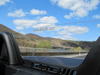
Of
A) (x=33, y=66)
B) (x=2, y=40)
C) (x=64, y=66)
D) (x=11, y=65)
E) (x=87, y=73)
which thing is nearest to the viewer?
(x=87, y=73)

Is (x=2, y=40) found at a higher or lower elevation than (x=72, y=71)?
higher

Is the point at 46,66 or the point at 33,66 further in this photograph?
the point at 33,66

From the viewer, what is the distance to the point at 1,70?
398cm

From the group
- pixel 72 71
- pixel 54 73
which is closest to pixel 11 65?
pixel 54 73

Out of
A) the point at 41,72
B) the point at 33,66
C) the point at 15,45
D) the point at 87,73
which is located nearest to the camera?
the point at 87,73

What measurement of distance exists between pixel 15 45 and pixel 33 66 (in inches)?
31.1

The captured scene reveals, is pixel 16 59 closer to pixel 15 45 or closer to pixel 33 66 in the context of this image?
pixel 15 45

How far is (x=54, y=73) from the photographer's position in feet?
9.38

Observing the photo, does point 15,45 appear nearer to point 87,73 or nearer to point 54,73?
point 54,73

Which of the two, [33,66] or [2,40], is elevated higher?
[2,40]

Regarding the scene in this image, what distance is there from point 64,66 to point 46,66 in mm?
Result: 390

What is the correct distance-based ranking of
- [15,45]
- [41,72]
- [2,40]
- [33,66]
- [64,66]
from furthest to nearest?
[2,40]
[15,45]
[33,66]
[41,72]
[64,66]

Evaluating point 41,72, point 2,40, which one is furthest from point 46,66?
point 2,40

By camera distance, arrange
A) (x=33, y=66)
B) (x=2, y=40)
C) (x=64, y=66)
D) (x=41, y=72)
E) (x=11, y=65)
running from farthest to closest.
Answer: (x=2, y=40) < (x=11, y=65) < (x=33, y=66) < (x=41, y=72) < (x=64, y=66)
